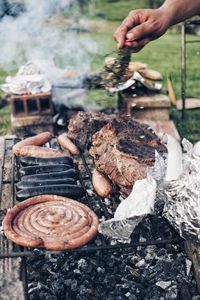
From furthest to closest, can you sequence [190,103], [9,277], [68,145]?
[190,103], [68,145], [9,277]

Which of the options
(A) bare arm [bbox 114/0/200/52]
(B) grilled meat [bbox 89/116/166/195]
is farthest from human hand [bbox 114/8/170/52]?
(B) grilled meat [bbox 89/116/166/195]

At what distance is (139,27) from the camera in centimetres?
396

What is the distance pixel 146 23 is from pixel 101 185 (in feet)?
4.64

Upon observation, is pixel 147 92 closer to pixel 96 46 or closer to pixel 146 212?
pixel 146 212

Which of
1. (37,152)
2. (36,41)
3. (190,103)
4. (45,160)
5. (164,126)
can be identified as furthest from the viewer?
(36,41)

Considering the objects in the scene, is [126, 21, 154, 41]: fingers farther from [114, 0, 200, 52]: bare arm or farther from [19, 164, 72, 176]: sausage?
[19, 164, 72, 176]: sausage

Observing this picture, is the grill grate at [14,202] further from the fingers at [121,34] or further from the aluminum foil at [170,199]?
the fingers at [121,34]

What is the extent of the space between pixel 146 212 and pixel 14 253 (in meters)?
0.88

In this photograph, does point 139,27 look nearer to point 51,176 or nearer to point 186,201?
point 51,176

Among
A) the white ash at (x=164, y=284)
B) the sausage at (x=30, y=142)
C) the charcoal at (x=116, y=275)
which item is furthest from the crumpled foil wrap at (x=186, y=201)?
the sausage at (x=30, y=142)

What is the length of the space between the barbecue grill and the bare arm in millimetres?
→ 1241

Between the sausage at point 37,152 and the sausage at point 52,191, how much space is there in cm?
81

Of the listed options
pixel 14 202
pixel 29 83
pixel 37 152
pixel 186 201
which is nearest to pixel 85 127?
pixel 37 152

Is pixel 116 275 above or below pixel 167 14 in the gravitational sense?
below
